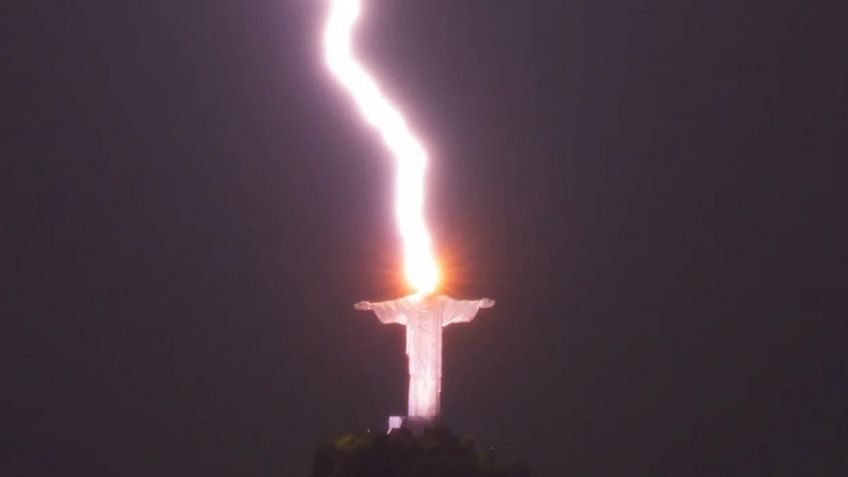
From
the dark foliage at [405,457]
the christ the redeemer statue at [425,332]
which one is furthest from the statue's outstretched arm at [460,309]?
the dark foliage at [405,457]

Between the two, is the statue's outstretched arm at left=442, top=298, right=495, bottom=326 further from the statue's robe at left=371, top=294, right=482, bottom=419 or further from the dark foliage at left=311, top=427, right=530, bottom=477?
the dark foliage at left=311, top=427, right=530, bottom=477

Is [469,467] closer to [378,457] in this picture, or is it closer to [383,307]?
[378,457]

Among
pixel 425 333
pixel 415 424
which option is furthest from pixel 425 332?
pixel 415 424

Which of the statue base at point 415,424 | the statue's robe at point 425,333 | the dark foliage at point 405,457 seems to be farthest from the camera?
the statue's robe at point 425,333

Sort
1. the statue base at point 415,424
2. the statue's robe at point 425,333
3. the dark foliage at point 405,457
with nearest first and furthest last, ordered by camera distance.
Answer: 1. the dark foliage at point 405,457
2. the statue base at point 415,424
3. the statue's robe at point 425,333

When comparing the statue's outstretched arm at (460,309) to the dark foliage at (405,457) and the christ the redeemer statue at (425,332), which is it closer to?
the christ the redeemer statue at (425,332)

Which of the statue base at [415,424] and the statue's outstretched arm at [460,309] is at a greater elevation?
the statue's outstretched arm at [460,309]
